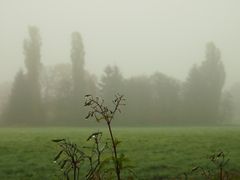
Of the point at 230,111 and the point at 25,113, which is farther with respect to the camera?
the point at 230,111

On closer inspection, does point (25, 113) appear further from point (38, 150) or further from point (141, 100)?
point (38, 150)

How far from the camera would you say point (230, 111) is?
316 ft

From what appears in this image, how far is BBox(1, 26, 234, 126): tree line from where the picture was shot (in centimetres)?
8144

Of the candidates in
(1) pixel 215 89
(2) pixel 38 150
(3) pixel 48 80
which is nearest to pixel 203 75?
(1) pixel 215 89

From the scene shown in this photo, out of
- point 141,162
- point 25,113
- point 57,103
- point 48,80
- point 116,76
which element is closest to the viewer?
point 141,162

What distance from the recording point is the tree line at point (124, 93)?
81.4 meters

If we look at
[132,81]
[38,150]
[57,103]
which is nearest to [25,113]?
[57,103]

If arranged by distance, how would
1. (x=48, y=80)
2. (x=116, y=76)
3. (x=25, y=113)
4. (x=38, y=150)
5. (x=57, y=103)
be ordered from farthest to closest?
(x=48, y=80) < (x=116, y=76) < (x=57, y=103) < (x=25, y=113) < (x=38, y=150)

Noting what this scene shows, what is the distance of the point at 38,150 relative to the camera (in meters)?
21.7

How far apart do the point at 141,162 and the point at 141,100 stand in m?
73.8

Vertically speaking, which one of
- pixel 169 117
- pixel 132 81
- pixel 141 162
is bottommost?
pixel 141 162

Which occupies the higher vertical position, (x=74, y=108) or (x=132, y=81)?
(x=132, y=81)

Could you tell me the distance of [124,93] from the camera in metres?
85.1

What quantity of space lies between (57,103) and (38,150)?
6444 centimetres
